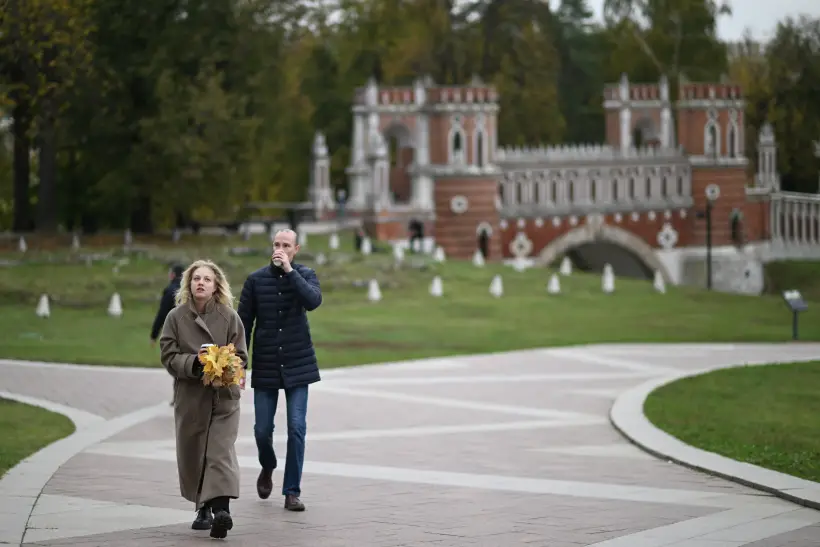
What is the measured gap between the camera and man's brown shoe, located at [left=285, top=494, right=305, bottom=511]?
12.2m

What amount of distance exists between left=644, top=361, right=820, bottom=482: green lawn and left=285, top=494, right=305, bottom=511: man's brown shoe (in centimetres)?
422

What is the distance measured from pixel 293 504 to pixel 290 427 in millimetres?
546

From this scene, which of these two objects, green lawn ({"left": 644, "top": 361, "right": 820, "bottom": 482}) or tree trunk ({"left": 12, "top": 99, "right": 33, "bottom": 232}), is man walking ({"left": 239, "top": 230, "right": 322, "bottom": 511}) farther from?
tree trunk ({"left": 12, "top": 99, "right": 33, "bottom": 232})

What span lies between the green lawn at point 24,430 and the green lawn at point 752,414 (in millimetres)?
6018

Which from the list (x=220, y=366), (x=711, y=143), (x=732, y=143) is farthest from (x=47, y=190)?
(x=220, y=366)

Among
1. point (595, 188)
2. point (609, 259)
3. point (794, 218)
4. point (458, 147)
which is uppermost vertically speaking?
point (458, 147)

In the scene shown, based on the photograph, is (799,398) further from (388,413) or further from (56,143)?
(56,143)

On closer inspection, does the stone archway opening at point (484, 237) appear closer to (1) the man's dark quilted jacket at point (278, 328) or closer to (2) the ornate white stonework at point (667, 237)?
(2) the ornate white stonework at point (667, 237)

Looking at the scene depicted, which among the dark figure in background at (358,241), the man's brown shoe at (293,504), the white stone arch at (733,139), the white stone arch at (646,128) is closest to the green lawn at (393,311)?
the dark figure in background at (358,241)

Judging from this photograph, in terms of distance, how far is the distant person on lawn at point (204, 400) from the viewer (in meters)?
11.0

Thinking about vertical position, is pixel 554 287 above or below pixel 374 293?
below

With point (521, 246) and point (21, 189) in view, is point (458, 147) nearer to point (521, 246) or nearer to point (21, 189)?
point (521, 246)

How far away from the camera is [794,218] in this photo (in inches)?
3174

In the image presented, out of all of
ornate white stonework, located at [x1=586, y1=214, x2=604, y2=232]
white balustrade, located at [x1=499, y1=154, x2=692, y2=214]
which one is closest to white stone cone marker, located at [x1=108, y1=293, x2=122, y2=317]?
white balustrade, located at [x1=499, y1=154, x2=692, y2=214]
